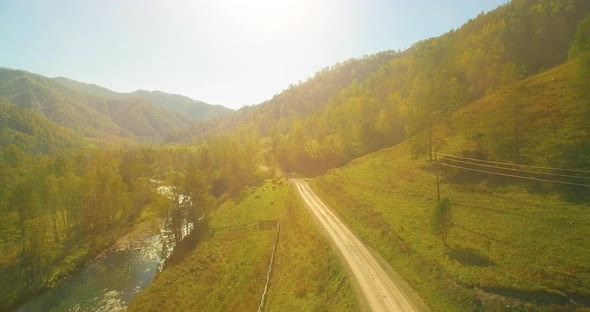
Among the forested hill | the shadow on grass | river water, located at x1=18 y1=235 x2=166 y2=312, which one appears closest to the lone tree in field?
the shadow on grass

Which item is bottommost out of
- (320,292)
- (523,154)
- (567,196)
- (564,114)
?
(320,292)

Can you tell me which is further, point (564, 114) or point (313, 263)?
point (564, 114)

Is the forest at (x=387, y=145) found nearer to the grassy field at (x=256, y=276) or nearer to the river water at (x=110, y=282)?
the river water at (x=110, y=282)

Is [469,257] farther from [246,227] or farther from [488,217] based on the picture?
[246,227]

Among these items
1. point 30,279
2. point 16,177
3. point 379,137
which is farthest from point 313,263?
point 16,177

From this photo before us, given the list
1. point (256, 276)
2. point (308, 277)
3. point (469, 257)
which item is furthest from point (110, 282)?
point (469, 257)

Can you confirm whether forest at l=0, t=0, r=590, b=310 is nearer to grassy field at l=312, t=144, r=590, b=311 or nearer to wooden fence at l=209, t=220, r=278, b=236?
grassy field at l=312, t=144, r=590, b=311

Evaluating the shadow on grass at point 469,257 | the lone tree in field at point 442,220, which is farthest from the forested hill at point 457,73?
the shadow on grass at point 469,257

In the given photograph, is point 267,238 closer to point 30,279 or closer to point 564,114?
point 30,279
